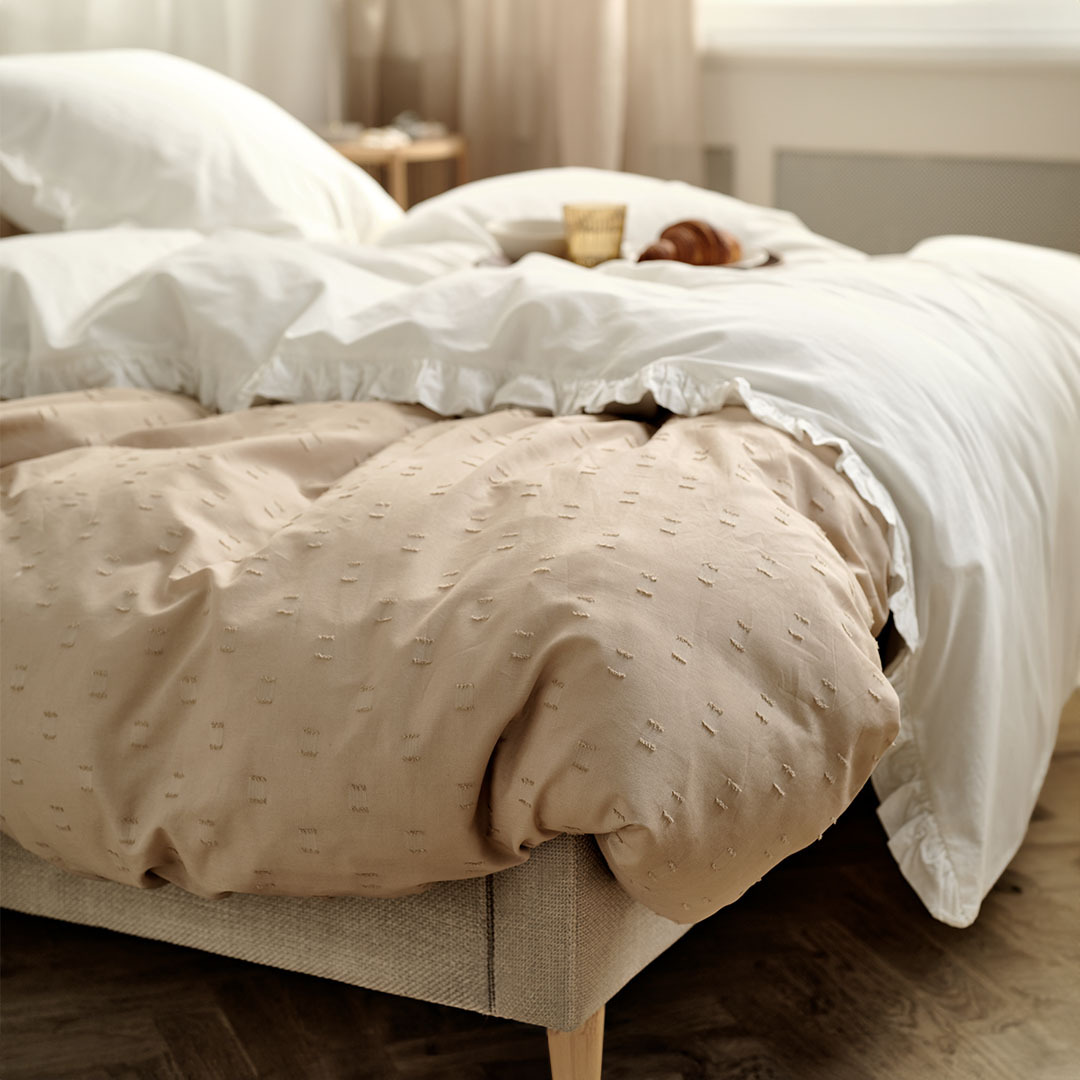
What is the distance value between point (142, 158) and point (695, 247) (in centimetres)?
79

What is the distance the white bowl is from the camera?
1686mm

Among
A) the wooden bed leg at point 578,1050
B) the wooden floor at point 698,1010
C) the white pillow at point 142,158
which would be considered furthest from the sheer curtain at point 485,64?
the wooden bed leg at point 578,1050

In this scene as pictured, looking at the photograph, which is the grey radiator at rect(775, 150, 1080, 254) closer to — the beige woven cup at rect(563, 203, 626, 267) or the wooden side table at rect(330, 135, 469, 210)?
the wooden side table at rect(330, 135, 469, 210)

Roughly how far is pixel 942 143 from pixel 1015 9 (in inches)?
10.6

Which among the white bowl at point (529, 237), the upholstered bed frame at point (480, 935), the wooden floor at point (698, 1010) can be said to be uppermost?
the white bowl at point (529, 237)

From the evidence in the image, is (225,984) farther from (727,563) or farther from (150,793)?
(727,563)

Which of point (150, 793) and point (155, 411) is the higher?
point (155, 411)

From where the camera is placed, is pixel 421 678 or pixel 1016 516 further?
pixel 1016 516

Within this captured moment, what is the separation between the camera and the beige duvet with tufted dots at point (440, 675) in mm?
768

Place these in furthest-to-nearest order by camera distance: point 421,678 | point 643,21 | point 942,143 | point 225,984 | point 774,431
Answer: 1. point 643,21
2. point 942,143
3. point 225,984
4. point 774,431
5. point 421,678

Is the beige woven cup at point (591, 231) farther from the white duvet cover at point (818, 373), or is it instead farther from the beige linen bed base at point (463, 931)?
the beige linen bed base at point (463, 931)

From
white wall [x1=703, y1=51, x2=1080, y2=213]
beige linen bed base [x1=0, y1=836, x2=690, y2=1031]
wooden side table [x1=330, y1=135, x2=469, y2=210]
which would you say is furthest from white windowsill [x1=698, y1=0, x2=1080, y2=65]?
beige linen bed base [x1=0, y1=836, x2=690, y2=1031]

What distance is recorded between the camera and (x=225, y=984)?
3.81ft

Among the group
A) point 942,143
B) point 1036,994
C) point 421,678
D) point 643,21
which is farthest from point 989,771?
point 643,21
